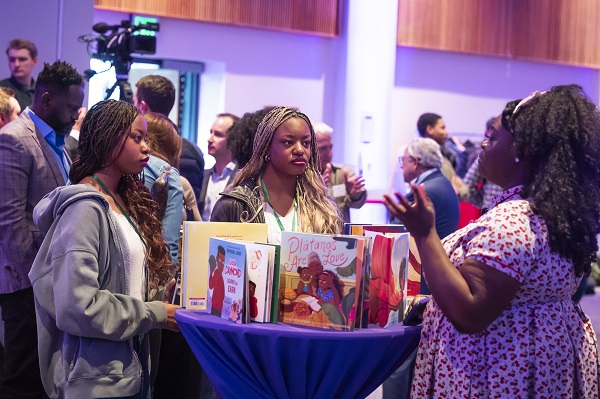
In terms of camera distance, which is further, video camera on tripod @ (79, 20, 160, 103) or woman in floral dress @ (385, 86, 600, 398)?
video camera on tripod @ (79, 20, 160, 103)

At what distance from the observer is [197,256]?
259 centimetres

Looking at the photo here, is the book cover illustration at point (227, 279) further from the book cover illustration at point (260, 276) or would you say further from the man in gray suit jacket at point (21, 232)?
the man in gray suit jacket at point (21, 232)

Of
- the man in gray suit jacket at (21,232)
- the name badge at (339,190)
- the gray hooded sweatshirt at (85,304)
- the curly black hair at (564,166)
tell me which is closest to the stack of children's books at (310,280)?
the gray hooded sweatshirt at (85,304)

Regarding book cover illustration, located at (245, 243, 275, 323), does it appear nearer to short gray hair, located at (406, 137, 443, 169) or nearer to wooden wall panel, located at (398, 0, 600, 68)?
short gray hair, located at (406, 137, 443, 169)

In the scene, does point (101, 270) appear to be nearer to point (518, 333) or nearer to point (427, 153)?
point (518, 333)

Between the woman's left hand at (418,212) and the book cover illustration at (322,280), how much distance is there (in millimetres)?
165

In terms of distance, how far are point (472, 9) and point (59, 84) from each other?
794 centimetres

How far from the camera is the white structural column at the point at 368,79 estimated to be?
9297 mm

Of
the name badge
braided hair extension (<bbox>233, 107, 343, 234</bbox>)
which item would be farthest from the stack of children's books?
the name badge

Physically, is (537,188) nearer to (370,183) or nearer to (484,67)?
(370,183)

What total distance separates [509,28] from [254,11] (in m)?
3.52

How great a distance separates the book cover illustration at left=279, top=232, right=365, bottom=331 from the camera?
232cm

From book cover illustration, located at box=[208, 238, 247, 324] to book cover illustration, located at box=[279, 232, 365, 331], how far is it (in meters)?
0.12

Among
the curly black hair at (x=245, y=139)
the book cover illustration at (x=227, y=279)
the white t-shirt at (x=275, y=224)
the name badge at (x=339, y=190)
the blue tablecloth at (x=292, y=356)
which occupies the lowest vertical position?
the blue tablecloth at (x=292, y=356)
